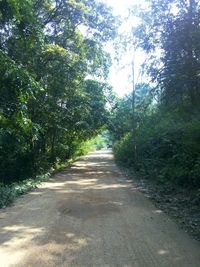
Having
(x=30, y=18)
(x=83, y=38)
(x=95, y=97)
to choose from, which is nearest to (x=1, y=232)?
(x=30, y=18)

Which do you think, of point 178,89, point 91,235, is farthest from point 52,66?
point 91,235

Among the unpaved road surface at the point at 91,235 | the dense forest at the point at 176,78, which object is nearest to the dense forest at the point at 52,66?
the dense forest at the point at 176,78

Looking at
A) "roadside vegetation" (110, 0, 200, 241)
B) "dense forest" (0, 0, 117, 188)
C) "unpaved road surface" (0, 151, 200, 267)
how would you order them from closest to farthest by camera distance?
"unpaved road surface" (0, 151, 200, 267), "roadside vegetation" (110, 0, 200, 241), "dense forest" (0, 0, 117, 188)

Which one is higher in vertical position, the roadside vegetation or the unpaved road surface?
the roadside vegetation

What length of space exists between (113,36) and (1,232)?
16757 millimetres

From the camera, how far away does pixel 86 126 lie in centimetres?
3048

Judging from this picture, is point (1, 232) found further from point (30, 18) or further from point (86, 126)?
point (86, 126)

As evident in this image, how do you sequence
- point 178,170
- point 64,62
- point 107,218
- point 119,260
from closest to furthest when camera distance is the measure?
point 119,260 < point 107,218 < point 178,170 < point 64,62

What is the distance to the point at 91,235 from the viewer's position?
25.0 ft

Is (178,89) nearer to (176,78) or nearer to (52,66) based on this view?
(176,78)

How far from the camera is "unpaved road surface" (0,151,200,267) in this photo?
6113 mm

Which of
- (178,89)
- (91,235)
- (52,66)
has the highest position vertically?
(52,66)

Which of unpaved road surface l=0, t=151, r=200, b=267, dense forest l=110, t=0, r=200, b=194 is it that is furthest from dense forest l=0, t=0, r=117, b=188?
unpaved road surface l=0, t=151, r=200, b=267

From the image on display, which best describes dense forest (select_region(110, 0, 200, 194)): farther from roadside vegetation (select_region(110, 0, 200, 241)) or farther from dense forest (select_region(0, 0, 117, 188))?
dense forest (select_region(0, 0, 117, 188))
